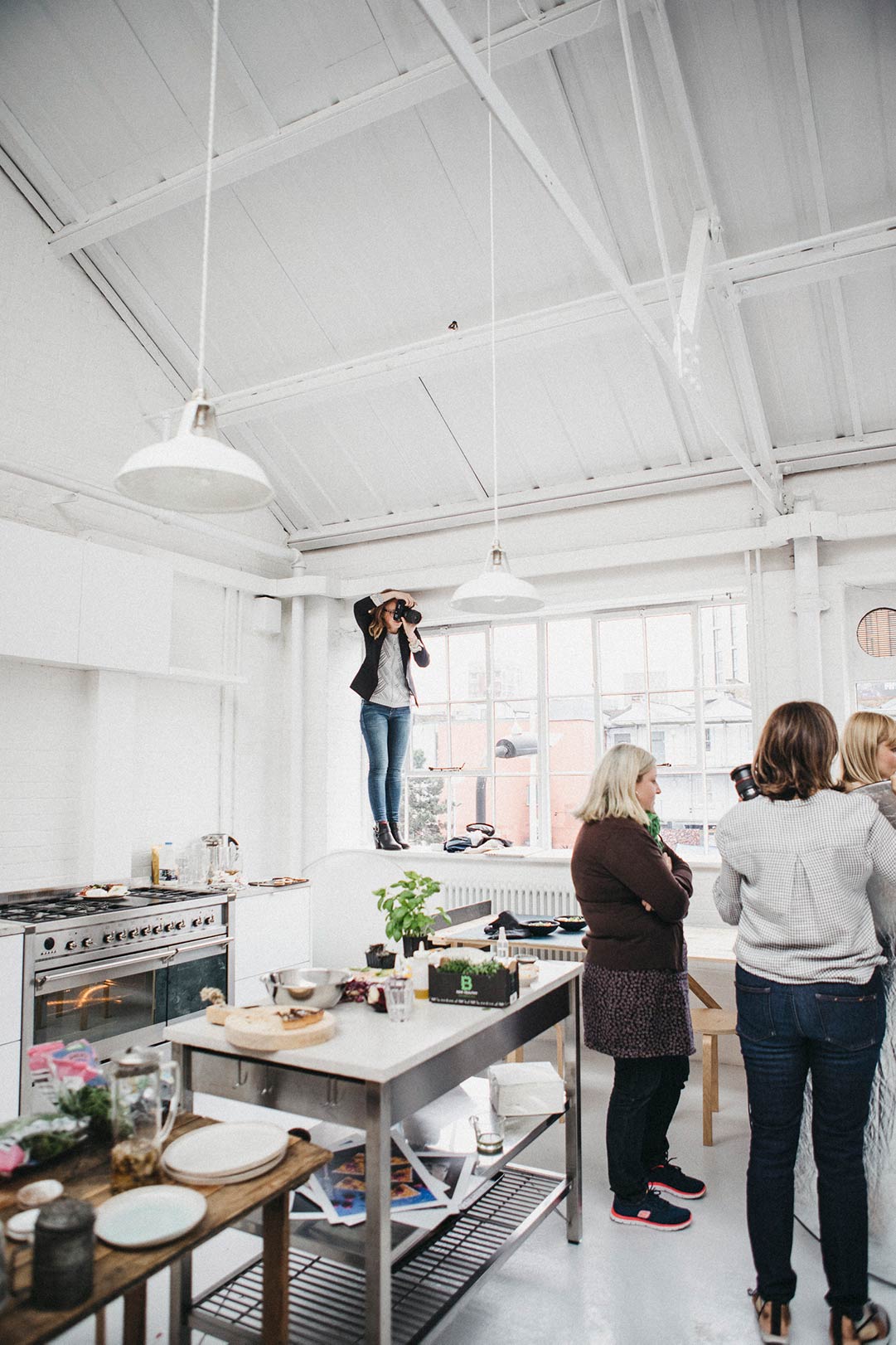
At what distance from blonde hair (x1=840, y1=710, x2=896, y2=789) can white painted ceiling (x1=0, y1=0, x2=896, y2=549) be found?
78.1 inches

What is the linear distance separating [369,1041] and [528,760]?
13.0 feet

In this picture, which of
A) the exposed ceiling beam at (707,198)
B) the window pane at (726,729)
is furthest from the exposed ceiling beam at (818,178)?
the window pane at (726,729)

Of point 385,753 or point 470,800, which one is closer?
point 385,753

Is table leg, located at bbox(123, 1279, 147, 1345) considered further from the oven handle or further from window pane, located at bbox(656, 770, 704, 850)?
window pane, located at bbox(656, 770, 704, 850)

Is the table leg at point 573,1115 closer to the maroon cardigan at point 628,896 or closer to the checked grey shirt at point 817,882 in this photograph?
the maroon cardigan at point 628,896

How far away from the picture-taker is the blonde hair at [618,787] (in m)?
3.18

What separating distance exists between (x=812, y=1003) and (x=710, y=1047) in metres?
1.70

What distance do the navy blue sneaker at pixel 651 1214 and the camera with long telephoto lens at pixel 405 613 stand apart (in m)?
3.79

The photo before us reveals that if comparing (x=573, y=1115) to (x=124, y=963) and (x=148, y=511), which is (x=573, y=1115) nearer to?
(x=124, y=963)

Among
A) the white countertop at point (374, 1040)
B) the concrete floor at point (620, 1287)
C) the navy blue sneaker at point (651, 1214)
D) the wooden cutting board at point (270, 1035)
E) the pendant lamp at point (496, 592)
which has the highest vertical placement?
the pendant lamp at point (496, 592)

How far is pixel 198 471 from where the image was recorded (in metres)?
2.33

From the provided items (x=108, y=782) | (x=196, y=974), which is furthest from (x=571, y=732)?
(x=108, y=782)

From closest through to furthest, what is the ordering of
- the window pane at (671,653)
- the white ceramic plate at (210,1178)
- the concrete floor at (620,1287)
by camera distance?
the white ceramic plate at (210,1178)
the concrete floor at (620,1287)
the window pane at (671,653)

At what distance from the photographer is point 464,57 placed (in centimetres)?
253
